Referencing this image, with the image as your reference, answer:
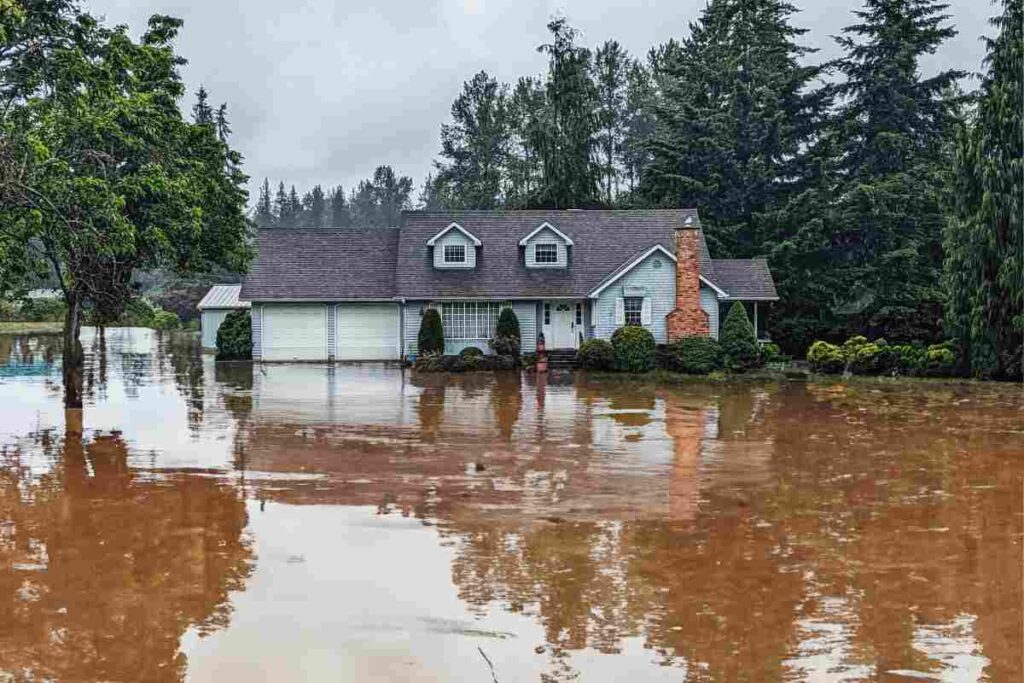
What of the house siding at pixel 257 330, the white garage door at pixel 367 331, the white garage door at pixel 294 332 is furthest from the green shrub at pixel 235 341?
the white garage door at pixel 367 331

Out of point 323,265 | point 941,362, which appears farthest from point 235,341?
point 941,362

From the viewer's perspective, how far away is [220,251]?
85.8 ft

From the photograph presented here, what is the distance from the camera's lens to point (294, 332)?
38.6 metres

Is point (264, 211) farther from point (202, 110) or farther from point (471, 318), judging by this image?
point (471, 318)

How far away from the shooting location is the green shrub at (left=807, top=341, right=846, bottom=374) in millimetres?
33750

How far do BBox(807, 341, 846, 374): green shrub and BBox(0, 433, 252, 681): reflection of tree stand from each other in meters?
24.7

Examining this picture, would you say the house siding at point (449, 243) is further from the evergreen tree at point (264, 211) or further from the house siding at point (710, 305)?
the evergreen tree at point (264, 211)

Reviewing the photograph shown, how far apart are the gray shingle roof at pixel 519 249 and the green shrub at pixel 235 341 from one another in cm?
683

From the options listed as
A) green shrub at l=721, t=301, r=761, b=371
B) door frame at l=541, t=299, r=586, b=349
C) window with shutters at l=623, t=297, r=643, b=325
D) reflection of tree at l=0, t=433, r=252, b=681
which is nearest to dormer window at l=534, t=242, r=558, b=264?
door frame at l=541, t=299, r=586, b=349

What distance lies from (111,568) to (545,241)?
2977 cm

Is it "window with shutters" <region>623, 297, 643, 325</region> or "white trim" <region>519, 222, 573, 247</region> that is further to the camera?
"white trim" <region>519, 222, 573, 247</region>

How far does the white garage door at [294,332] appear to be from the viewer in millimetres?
38438

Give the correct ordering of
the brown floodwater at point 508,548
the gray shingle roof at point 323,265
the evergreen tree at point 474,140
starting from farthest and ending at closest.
Answer: the evergreen tree at point 474,140 → the gray shingle roof at point 323,265 → the brown floodwater at point 508,548

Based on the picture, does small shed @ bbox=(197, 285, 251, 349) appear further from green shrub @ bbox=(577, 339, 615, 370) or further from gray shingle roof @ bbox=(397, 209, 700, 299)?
green shrub @ bbox=(577, 339, 615, 370)
